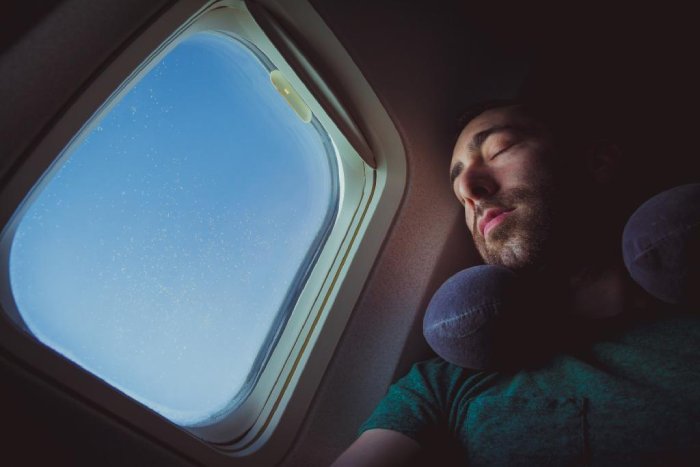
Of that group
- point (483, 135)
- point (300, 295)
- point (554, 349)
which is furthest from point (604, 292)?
point (300, 295)

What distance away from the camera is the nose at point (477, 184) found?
1.23 m

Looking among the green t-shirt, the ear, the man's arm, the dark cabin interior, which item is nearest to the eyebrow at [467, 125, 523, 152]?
the dark cabin interior

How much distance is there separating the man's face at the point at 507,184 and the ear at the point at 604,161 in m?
0.15

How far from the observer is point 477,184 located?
4.06ft

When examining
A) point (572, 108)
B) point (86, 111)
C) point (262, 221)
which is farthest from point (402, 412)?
point (572, 108)

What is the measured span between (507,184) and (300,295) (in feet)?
2.21

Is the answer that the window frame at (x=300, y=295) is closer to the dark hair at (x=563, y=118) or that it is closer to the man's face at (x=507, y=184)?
the man's face at (x=507, y=184)

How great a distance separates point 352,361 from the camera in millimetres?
1205

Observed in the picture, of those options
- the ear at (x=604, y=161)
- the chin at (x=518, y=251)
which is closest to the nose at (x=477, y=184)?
the chin at (x=518, y=251)

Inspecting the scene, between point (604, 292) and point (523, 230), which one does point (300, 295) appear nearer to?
point (523, 230)

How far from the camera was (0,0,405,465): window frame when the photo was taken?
2.53 feet

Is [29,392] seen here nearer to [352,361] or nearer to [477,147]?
[352,361]

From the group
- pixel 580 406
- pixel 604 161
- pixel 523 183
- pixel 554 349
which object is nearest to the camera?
pixel 580 406

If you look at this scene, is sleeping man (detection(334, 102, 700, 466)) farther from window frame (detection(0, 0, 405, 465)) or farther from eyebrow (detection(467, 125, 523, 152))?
window frame (detection(0, 0, 405, 465))
